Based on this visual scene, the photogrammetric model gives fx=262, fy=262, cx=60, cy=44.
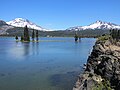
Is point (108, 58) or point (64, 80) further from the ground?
point (108, 58)

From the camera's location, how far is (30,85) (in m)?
36.8

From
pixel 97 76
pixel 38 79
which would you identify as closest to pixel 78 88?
pixel 97 76

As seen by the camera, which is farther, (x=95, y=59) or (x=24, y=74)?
(x=24, y=74)

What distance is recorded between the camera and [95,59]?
118 feet

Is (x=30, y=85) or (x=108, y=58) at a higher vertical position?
(x=108, y=58)

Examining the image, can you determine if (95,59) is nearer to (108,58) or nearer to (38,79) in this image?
(108,58)

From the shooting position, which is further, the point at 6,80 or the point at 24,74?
the point at 24,74

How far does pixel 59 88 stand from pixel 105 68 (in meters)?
8.14

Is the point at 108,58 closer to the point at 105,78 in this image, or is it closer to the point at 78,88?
the point at 105,78

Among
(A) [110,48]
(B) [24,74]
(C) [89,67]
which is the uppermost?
(A) [110,48]

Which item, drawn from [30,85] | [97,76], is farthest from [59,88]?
[97,76]

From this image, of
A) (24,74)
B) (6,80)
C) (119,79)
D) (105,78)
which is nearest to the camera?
(119,79)

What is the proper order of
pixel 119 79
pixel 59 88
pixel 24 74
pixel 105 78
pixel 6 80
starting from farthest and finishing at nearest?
pixel 24 74 < pixel 6 80 < pixel 59 88 < pixel 105 78 < pixel 119 79

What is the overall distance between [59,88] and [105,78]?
25.9 ft
